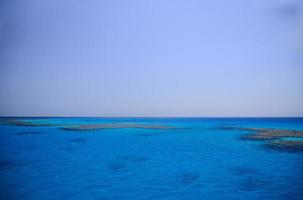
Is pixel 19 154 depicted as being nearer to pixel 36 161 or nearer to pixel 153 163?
pixel 36 161

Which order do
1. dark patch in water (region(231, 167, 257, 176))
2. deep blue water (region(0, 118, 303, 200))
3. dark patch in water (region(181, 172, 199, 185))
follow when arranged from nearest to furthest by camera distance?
deep blue water (region(0, 118, 303, 200)), dark patch in water (region(181, 172, 199, 185)), dark patch in water (region(231, 167, 257, 176))

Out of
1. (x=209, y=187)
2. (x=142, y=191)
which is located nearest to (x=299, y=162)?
(x=209, y=187)

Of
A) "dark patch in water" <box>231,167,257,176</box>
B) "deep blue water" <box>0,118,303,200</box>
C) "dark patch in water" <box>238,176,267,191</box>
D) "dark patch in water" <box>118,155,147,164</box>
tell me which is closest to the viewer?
"deep blue water" <box>0,118,303,200</box>

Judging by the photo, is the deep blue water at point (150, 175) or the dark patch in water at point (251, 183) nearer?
the deep blue water at point (150, 175)

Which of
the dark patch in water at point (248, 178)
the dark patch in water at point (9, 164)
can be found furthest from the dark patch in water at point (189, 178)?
the dark patch in water at point (9, 164)

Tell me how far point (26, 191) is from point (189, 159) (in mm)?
7131

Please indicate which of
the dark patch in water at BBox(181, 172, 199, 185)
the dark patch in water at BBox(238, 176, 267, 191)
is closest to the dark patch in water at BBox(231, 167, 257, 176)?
the dark patch in water at BBox(238, 176, 267, 191)

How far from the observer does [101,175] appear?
775 centimetres

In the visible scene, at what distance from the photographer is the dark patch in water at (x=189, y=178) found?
7.16 meters

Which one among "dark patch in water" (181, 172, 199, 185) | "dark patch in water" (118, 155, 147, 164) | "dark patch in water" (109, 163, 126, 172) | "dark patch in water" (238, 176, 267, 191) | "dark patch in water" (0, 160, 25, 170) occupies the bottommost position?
"dark patch in water" (181, 172, 199, 185)

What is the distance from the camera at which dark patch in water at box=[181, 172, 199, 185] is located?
7.16 meters

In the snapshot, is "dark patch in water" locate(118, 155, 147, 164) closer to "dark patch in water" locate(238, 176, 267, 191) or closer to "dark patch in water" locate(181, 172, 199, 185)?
"dark patch in water" locate(181, 172, 199, 185)

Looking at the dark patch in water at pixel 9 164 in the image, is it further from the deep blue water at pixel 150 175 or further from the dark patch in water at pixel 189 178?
the dark patch in water at pixel 189 178

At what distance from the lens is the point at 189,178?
7.56 meters
